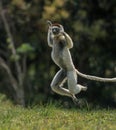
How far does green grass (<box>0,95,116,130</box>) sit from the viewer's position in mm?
8781

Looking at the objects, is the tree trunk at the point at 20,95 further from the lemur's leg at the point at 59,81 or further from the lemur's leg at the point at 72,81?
the lemur's leg at the point at 72,81

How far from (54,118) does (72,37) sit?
15.4 m

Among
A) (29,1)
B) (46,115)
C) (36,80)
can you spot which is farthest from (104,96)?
(46,115)

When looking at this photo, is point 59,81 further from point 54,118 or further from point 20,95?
point 20,95

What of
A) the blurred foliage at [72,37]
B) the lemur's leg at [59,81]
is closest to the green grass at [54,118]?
the lemur's leg at [59,81]

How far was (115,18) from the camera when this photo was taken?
83.9 ft

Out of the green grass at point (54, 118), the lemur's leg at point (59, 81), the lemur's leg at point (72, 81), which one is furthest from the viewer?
the lemur's leg at point (59, 81)

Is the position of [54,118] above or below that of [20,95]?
above

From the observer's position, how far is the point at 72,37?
24.8 m

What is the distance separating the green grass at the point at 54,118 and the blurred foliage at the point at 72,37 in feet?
45.4

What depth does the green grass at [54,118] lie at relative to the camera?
878 cm

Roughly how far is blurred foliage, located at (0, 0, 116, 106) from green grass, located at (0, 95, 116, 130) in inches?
545

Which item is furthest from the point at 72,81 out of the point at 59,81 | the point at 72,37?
the point at 72,37

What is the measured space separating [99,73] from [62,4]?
276 centimetres
